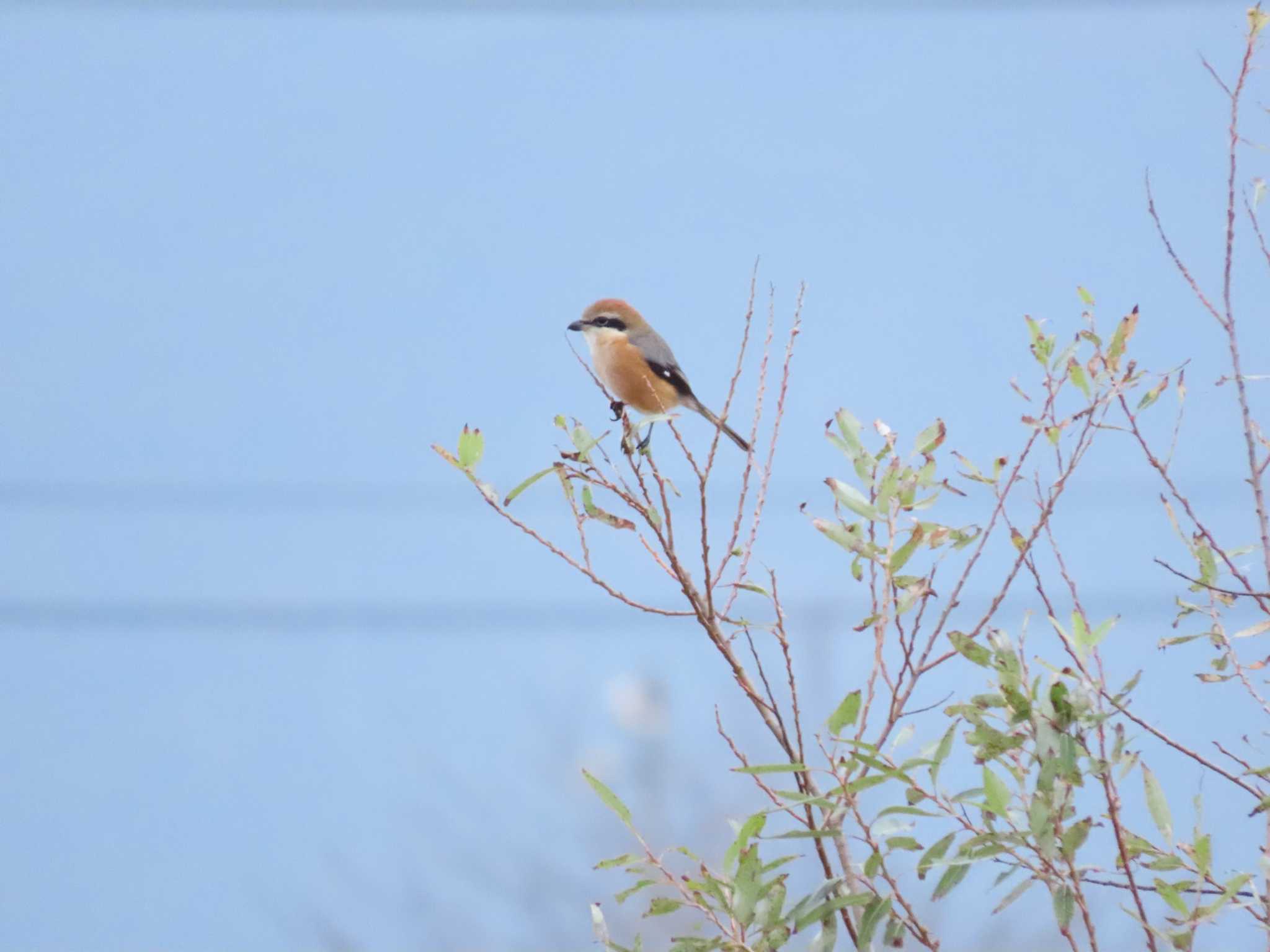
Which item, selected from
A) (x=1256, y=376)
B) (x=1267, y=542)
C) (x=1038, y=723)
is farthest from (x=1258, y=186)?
(x=1038, y=723)

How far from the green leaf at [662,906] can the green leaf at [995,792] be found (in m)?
0.25

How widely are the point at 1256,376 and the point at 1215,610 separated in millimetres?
244

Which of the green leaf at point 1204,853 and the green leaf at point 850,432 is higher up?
the green leaf at point 850,432

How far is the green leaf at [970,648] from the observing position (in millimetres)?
950

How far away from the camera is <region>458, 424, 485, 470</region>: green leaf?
3.66ft

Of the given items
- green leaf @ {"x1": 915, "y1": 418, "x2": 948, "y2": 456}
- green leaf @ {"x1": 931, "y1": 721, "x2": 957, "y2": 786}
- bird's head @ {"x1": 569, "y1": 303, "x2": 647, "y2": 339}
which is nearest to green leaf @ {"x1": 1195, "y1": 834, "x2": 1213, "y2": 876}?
green leaf @ {"x1": 931, "y1": 721, "x2": 957, "y2": 786}

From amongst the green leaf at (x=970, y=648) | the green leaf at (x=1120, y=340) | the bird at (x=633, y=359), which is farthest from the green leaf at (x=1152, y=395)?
the bird at (x=633, y=359)

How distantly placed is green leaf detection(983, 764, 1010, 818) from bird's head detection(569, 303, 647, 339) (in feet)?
5.29

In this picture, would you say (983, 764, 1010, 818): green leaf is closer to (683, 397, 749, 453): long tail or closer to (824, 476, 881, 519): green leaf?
(824, 476, 881, 519): green leaf

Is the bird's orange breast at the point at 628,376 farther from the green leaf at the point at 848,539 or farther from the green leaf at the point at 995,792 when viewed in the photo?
the green leaf at the point at 995,792

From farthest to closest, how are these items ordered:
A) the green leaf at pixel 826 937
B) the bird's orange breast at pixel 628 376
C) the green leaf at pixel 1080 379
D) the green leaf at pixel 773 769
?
the bird's orange breast at pixel 628 376
the green leaf at pixel 1080 379
the green leaf at pixel 826 937
the green leaf at pixel 773 769

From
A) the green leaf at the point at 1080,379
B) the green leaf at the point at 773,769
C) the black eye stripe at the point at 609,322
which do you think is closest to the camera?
the green leaf at the point at 773,769

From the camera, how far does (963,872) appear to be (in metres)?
1.01

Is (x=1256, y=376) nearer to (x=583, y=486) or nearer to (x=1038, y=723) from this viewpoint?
(x=1038, y=723)
